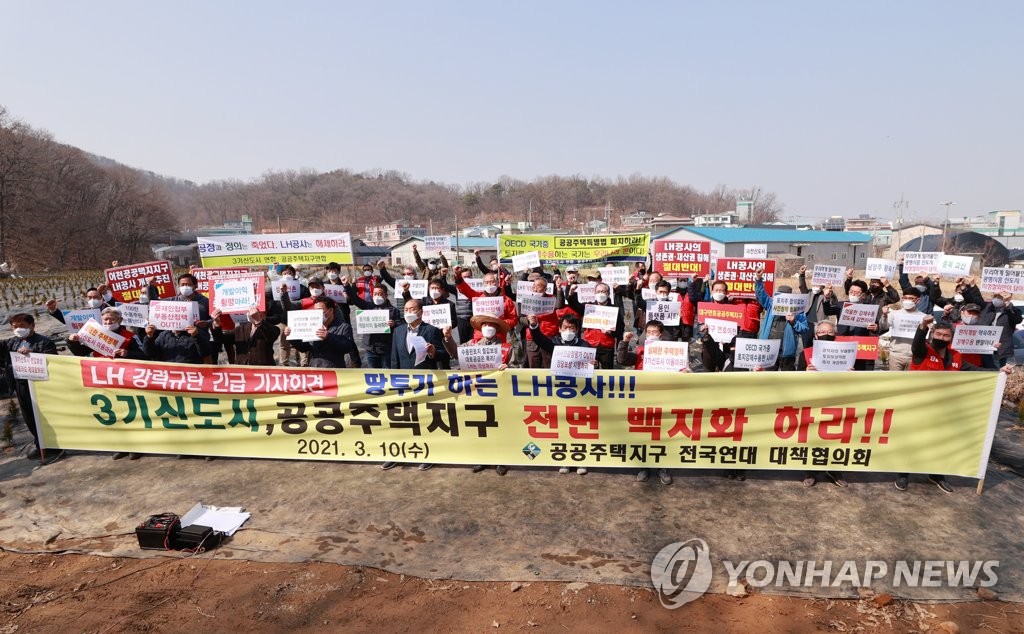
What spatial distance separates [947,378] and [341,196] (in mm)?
118405

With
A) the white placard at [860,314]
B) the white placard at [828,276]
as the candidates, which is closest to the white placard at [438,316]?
the white placard at [860,314]

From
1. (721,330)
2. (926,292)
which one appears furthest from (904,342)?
(721,330)

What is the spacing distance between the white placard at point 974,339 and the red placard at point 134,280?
41.8ft

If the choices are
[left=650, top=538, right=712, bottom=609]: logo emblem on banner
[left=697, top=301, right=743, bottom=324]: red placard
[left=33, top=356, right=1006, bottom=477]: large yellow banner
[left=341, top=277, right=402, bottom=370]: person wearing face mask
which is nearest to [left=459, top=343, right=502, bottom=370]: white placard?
[left=33, top=356, right=1006, bottom=477]: large yellow banner

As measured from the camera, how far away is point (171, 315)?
7441mm

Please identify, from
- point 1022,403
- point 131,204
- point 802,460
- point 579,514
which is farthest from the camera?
point 131,204

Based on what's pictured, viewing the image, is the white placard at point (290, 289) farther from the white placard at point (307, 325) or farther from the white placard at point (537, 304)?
the white placard at point (537, 304)

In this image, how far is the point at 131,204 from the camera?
65188 millimetres

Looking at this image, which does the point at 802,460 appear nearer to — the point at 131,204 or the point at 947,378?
the point at 947,378

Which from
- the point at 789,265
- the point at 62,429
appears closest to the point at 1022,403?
the point at 62,429

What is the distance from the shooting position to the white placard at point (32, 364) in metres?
6.80

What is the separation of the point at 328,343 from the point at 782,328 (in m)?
6.47

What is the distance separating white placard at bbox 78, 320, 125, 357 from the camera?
6.80 meters

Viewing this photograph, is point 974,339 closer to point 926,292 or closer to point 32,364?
point 926,292
